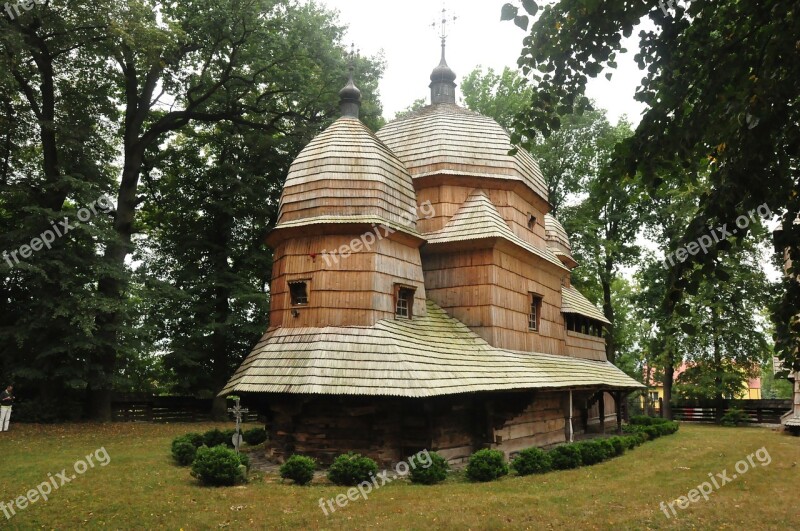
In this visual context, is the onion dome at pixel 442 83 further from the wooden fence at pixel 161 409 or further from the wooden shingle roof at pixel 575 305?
the wooden fence at pixel 161 409

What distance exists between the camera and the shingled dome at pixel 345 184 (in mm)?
14117

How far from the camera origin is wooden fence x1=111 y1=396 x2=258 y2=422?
22422 mm

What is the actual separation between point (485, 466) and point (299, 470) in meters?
3.77

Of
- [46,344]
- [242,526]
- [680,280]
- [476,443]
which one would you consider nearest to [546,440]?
[476,443]

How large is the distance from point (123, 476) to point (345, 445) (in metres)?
4.47

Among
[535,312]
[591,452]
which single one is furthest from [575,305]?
[591,452]

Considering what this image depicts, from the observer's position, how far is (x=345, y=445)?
12.4 m

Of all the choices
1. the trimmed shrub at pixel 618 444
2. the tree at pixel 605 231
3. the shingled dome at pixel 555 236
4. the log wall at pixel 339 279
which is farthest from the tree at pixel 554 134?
the log wall at pixel 339 279

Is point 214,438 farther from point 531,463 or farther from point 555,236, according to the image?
point 555,236

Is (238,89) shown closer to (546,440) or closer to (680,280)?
(546,440)

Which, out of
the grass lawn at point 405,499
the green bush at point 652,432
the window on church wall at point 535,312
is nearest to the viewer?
the grass lawn at point 405,499

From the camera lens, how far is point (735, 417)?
28547 millimetres

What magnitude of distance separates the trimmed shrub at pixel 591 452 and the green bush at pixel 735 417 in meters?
18.0

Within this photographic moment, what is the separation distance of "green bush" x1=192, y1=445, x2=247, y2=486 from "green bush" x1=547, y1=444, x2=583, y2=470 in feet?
23.4
